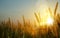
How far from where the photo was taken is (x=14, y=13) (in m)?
1.67

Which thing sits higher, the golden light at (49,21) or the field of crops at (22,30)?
the golden light at (49,21)

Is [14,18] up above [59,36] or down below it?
above

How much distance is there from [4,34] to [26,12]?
14.8 inches

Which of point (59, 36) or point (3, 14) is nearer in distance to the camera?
point (59, 36)

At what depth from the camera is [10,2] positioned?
1.70 meters

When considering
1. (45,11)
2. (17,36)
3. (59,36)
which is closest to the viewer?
(59,36)

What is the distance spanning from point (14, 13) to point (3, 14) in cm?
14

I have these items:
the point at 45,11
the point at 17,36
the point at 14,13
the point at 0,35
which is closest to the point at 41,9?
the point at 45,11

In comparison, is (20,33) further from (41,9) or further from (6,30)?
(41,9)

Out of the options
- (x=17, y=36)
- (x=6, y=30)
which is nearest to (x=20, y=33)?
(x=17, y=36)

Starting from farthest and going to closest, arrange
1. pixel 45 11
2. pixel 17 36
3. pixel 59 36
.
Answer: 1. pixel 45 11
2. pixel 17 36
3. pixel 59 36

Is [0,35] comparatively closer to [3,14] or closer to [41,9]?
[3,14]

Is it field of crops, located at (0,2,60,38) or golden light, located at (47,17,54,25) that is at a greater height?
golden light, located at (47,17,54,25)

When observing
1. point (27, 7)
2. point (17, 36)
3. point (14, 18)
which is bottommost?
point (17, 36)
